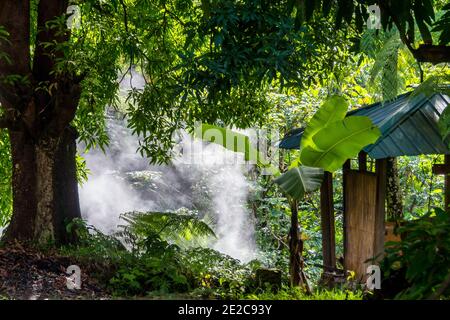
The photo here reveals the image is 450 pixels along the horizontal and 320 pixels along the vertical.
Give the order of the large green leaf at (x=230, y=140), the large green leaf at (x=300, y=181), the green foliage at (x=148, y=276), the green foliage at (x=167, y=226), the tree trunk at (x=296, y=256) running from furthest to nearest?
1. the green foliage at (x=167, y=226)
2. the large green leaf at (x=230, y=140)
3. the green foliage at (x=148, y=276)
4. the tree trunk at (x=296, y=256)
5. the large green leaf at (x=300, y=181)

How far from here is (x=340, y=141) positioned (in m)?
5.87

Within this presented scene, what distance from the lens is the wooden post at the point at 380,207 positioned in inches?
285

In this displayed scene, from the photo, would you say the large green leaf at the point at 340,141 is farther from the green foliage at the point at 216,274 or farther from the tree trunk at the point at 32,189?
the tree trunk at the point at 32,189

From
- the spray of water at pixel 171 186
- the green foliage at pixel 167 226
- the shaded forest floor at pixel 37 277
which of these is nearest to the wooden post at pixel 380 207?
the green foliage at pixel 167 226

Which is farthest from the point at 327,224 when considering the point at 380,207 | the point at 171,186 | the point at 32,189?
the point at 171,186

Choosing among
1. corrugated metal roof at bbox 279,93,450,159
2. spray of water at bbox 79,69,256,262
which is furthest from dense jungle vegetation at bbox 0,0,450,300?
spray of water at bbox 79,69,256,262

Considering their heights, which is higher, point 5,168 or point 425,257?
point 5,168

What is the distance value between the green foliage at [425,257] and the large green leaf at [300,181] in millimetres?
2804

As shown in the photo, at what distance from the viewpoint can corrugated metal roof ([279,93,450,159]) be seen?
6.64m

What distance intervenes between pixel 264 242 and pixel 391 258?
10565 mm

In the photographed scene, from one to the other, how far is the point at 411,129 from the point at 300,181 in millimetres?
1715

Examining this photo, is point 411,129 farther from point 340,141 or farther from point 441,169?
point 340,141

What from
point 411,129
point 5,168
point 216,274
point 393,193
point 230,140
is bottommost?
point 216,274

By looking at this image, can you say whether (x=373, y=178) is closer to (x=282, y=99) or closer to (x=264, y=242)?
(x=282, y=99)
